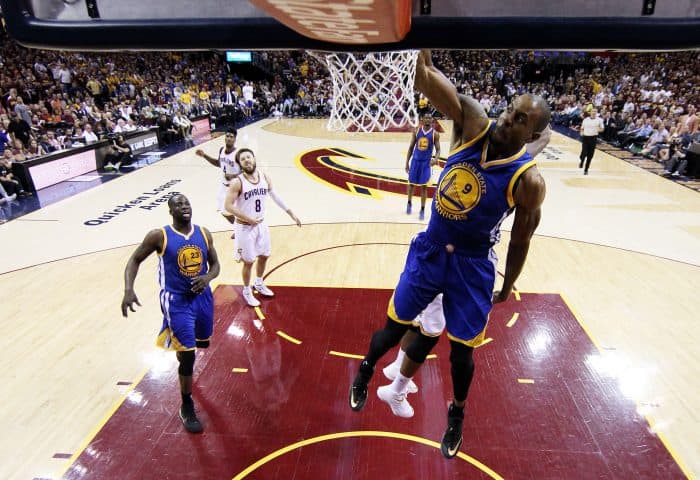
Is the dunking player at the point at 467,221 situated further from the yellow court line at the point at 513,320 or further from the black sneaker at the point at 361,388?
the yellow court line at the point at 513,320

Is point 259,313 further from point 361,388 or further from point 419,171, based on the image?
point 419,171

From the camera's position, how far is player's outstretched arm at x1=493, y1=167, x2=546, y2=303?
2117 mm

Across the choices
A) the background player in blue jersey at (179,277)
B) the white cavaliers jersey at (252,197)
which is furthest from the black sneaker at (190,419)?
the white cavaliers jersey at (252,197)

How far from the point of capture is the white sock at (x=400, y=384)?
9.27 ft

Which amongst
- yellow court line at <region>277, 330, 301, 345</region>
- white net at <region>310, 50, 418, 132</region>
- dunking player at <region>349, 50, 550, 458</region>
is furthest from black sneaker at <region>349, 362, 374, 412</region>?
white net at <region>310, 50, 418, 132</region>

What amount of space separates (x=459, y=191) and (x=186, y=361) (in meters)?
2.23

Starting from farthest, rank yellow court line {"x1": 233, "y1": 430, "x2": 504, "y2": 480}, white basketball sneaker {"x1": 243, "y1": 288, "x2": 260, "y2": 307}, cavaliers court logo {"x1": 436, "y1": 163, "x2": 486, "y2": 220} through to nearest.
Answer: white basketball sneaker {"x1": 243, "y1": 288, "x2": 260, "y2": 307} → yellow court line {"x1": 233, "y1": 430, "x2": 504, "y2": 480} → cavaliers court logo {"x1": 436, "y1": 163, "x2": 486, "y2": 220}

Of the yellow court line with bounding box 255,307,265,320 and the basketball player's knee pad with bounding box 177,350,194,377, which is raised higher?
the basketball player's knee pad with bounding box 177,350,194,377

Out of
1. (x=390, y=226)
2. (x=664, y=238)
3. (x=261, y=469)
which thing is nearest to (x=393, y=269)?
(x=390, y=226)

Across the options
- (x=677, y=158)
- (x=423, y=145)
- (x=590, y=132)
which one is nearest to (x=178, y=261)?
(x=423, y=145)

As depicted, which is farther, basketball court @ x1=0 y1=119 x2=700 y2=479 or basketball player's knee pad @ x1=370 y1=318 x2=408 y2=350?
basketball court @ x1=0 y1=119 x2=700 y2=479

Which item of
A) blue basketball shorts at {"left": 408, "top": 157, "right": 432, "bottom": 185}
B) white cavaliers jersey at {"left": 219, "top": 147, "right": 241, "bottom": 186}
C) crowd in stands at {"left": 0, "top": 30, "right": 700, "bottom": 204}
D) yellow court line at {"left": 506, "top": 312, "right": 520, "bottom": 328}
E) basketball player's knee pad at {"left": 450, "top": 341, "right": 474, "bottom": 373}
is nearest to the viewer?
basketball player's knee pad at {"left": 450, "top": 341, "right": 474, "bottom": 373}

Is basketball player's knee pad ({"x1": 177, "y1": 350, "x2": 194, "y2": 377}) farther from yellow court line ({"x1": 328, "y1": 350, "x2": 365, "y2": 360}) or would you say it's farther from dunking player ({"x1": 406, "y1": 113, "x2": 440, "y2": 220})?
dunking player ({"x1": 406, "y1": 113, "x2": 440, "y2": 220})

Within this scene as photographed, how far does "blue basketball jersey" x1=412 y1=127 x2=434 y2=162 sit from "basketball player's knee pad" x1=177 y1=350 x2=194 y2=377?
523 cm
